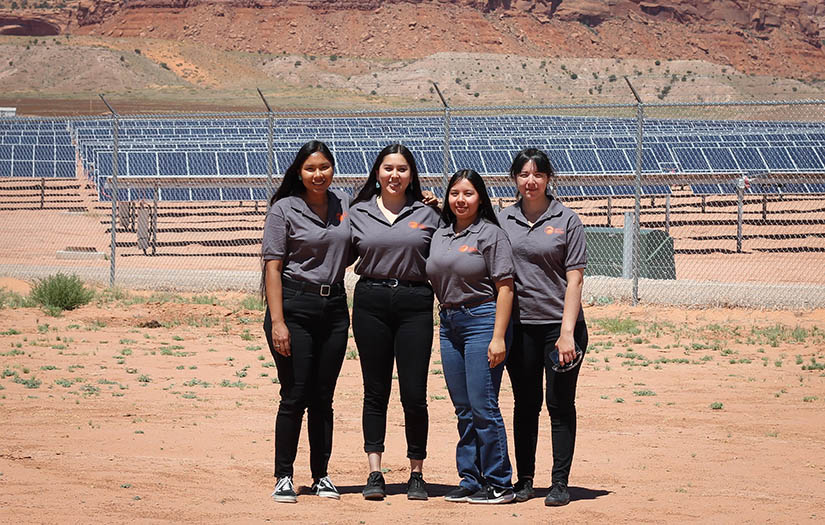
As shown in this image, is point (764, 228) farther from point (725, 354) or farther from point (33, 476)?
point (33, 476)

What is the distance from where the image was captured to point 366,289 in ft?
18.7

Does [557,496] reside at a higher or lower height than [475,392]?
lower

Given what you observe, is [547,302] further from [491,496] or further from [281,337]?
[281,337]

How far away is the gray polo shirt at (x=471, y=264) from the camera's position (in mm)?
5539

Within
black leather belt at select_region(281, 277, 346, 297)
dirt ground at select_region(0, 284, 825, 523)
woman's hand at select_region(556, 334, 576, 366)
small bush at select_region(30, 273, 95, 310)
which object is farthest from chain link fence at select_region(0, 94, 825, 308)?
woman's hand at select_region(556, 334, 576, 366)

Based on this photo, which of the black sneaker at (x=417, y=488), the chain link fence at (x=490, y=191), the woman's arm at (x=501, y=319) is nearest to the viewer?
the woman's arm at (x=501, y=319)

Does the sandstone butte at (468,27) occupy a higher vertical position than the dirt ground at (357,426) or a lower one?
higher

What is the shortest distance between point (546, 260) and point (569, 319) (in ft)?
0.99

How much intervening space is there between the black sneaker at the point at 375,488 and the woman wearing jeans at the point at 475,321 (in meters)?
0.33

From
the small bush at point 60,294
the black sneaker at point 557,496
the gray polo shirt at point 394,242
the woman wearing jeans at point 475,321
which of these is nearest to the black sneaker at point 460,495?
the woman wearing jeans at point 475,321

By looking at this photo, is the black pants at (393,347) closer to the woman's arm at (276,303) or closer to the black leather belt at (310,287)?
the black leather belt at (310,287)

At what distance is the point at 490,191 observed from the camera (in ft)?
70.2

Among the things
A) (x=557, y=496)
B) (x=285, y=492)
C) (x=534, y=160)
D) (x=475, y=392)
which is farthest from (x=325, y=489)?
(x=534, y=160)

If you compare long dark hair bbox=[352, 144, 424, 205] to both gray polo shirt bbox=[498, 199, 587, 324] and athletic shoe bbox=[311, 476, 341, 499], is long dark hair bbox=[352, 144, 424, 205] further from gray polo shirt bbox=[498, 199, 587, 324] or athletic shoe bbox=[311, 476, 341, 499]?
athletic shoe bbox=[311, 476, 341, 499]
